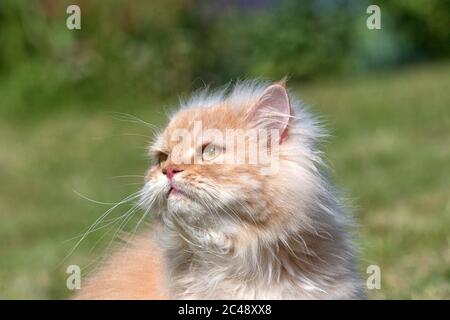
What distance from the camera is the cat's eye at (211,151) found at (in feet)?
8.29

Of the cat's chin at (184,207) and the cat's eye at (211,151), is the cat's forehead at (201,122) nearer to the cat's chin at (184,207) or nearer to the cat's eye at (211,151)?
the cat's eye at (211,151)

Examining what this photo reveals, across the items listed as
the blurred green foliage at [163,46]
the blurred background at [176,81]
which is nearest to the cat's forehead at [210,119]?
the blurred background at [176,81]

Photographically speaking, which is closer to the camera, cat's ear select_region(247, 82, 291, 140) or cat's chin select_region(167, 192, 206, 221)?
cat's chin select_region(167, 192, 206, 221)

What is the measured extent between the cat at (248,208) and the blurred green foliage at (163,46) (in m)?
6.66

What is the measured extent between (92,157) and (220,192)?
5.97 m

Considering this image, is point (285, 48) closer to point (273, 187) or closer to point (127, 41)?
point (127, 41)

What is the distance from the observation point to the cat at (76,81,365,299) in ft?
8.16

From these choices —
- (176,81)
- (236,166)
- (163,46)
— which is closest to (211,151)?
(236,166)

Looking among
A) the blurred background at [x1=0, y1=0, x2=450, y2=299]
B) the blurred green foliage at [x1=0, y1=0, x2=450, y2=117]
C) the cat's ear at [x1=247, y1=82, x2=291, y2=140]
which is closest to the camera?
the cat's ear at [x1=247, y1=82, x2=291, y2=140]

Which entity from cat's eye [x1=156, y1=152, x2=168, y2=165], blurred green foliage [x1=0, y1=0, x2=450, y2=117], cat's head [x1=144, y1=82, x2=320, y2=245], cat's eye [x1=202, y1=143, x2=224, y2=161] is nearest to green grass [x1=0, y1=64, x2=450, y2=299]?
blurred green foliage [x1=0, y1=0, x2=450, y2=117]

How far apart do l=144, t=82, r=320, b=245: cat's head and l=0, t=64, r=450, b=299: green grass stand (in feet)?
2.27

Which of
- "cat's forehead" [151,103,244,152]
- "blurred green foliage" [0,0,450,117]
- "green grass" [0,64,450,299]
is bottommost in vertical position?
"green grass" [0,64,450,299]

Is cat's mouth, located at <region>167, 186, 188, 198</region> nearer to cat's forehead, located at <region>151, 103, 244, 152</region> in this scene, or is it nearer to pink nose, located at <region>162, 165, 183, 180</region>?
pink nose, located at <region>162, 165, 183, 180</region>

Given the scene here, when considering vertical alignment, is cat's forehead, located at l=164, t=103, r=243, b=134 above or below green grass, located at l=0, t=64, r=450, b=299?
above
